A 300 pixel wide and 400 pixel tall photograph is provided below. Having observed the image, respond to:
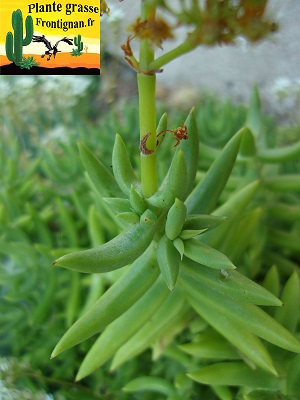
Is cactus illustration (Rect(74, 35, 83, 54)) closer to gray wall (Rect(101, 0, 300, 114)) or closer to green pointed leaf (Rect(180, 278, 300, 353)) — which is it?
green pointed leaf (Rect(180, 278, 300, 353))

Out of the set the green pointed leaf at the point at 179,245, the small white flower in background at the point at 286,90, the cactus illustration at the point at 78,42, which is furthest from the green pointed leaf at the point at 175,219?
the small white flower in background at the point at 286,90

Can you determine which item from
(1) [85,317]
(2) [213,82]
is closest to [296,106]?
(2) [213,82]

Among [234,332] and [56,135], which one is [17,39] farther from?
[56,135]

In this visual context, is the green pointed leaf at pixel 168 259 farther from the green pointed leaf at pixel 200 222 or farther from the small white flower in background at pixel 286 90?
the small white flower in background at pixel 286 90

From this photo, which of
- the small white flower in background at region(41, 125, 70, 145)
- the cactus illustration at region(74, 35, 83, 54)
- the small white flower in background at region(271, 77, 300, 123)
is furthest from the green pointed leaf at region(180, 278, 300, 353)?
the small white flower in background at region(271, 77, 300, 123)

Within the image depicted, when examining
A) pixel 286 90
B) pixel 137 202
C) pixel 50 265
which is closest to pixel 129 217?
pixel 137 202
